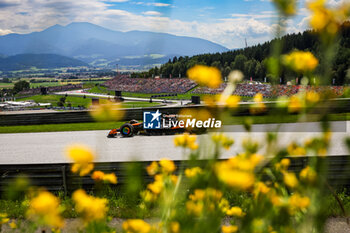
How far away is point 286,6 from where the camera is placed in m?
0.70

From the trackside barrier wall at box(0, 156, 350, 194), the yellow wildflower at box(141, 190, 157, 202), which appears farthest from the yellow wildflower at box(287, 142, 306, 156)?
the trackside barrier wall at box(0, 156, 350, 194)

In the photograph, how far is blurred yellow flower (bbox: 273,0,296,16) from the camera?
27.4 inches

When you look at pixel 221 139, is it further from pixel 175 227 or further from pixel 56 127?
pixel 56 127

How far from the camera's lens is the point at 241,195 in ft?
14.4

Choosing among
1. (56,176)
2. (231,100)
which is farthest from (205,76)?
(56,176)

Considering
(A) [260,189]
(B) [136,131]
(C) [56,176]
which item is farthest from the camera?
(B) [136,131]

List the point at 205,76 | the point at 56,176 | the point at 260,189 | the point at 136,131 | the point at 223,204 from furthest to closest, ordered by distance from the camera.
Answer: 1. the point at 136,131
2. the point at 56,176
3. the point at 223,204
4. the point at 260,189
5. the point at 205,76

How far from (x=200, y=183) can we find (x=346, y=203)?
4388 mm

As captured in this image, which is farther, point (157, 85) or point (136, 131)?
point (157, 85)

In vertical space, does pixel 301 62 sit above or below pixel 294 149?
above

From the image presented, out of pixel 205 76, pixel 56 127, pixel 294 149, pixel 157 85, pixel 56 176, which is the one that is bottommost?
pixel 157 85

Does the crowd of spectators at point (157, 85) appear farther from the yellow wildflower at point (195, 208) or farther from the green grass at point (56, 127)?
the yellow wildflower at point (195, 208)

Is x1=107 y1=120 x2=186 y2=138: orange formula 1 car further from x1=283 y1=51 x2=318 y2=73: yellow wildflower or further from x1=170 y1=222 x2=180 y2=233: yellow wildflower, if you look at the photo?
x1=283 y1=51 x2=318 y2=73: yellow wildflower

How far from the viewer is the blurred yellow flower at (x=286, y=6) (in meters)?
0.70
